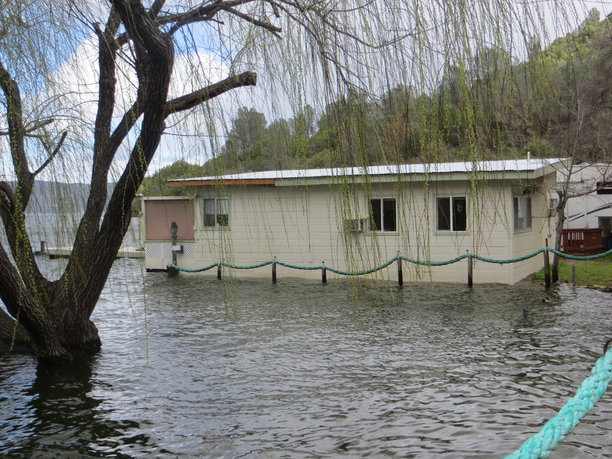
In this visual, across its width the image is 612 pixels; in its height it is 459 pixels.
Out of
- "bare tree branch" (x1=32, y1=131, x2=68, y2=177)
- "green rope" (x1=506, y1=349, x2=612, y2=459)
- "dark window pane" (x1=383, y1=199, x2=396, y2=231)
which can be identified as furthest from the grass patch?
"green rope" (x1=506, y1=349, x2=612, y2=459)

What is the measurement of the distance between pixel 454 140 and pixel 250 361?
5.49 meters

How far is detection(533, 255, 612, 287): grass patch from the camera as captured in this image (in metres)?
14.6

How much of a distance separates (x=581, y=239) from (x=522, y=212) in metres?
5.67

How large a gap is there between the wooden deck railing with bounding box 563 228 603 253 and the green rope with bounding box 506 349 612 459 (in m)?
20.3

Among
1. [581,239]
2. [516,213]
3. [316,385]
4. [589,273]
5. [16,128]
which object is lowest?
[316,385]

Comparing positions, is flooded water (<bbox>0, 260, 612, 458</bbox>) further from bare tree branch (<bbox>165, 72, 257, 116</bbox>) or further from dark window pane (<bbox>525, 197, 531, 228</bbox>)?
dark window pane (<bbox>525, 197, 531, 228</bbox>)

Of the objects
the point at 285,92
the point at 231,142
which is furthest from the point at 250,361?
the point at 285,92

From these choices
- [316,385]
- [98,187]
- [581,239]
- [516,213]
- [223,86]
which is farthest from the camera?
[581,239]

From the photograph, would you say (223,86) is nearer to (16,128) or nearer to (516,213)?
(16,128)

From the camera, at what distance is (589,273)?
1600 cm

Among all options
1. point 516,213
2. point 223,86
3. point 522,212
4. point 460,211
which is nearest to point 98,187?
point 223,86

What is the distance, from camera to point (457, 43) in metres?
2.63

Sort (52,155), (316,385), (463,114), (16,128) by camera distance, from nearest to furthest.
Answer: (463,114), (52,155), (16,128), (316,385)

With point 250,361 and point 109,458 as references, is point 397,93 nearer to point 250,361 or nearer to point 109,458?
point 109,458
